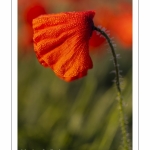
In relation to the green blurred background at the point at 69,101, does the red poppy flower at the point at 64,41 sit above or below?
above

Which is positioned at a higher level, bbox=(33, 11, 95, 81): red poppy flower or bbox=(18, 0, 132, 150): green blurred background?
bbox=(33, 11, 95, 81): red poppy flower

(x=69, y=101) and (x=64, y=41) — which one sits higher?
(x=64, y=41)

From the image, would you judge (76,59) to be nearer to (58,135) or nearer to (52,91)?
(52,91)
